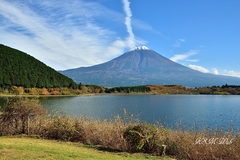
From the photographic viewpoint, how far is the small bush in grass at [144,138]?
252 inches

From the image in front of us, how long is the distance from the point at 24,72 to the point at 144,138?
61192mm

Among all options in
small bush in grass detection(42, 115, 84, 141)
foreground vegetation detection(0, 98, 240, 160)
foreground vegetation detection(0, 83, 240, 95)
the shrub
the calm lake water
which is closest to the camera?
foreground vegetation detection(0, 98, 240, 160)

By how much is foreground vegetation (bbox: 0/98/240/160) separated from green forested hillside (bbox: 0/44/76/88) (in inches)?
1939

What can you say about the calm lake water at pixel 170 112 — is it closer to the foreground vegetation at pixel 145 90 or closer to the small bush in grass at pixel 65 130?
the small bush in grass at pixel 65 130

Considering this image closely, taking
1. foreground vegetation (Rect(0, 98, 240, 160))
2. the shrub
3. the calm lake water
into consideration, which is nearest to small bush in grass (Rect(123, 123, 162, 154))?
foreground vegetation (Rect(0, 98, 240, 160))

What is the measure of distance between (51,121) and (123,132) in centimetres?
312

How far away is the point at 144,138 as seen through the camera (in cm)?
639

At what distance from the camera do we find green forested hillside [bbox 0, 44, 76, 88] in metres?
55.6

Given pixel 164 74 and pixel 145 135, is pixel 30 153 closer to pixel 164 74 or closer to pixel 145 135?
pixel 145 135

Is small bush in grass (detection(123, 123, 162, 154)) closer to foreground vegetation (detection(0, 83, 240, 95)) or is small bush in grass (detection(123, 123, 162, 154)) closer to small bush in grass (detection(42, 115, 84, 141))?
small bush in grass (detection(42, 115, 84, 141))

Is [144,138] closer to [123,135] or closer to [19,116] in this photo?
[123,135]

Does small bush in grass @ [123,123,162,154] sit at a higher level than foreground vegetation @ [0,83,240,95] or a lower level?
lower

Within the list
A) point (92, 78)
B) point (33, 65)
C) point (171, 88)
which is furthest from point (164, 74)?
point (33, 65)

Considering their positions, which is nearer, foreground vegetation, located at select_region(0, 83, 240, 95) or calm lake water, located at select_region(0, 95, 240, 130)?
calm lake water, located at select_region(0, 95, 240, 130)
